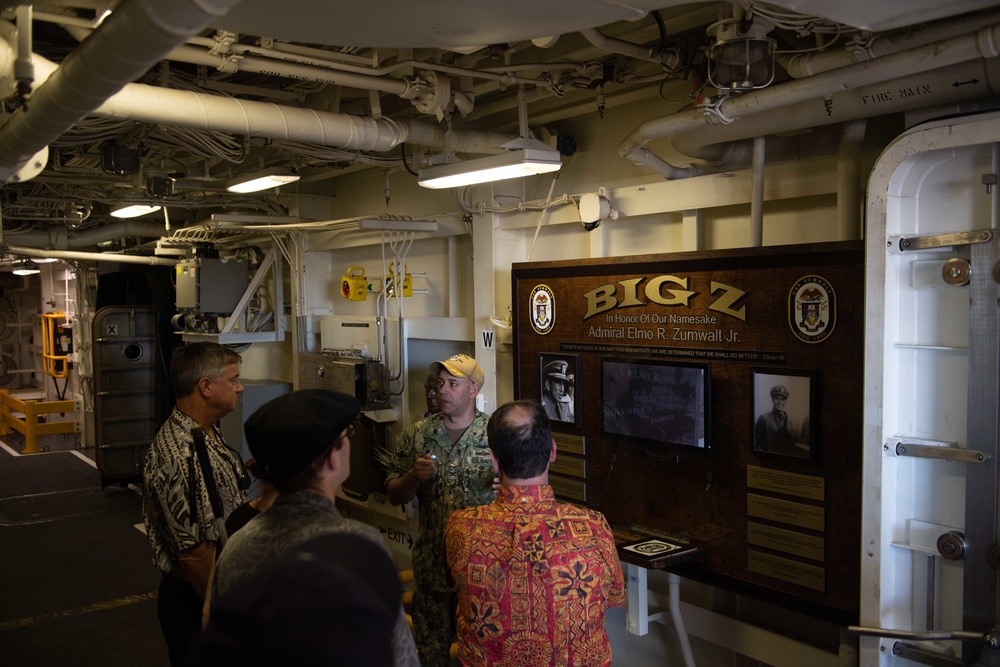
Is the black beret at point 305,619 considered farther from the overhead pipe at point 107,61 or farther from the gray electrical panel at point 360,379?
the gray electrical panel at point 360,379

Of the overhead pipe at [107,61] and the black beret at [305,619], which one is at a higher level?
the overhead pipe at [107,61]

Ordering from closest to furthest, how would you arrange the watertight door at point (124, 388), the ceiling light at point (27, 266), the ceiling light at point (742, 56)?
the ceiling light at point (742, 56)
the watertight door at point (124, 388)
the ceiling light at point (27, 266)

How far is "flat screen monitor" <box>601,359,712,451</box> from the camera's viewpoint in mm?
3854

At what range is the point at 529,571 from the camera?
8.27 feet

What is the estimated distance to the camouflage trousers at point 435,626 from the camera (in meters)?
3.87

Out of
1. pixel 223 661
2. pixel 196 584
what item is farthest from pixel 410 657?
pixel 196 584

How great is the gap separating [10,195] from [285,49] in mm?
5795

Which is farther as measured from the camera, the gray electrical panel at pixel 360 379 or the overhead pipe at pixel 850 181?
the gray electrical panel at pixel 360 379

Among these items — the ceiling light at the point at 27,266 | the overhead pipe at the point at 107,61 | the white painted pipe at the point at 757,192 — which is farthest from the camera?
the ceiling light at the point at 27,266

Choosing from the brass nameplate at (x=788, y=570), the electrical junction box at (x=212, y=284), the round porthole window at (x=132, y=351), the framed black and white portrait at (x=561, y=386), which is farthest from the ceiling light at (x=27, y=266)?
the brass nameplate at (x=788, y=570)

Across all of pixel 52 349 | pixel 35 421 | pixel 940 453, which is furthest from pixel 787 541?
pixel 52 349

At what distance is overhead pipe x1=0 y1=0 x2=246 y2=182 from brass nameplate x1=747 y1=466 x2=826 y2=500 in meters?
2.89

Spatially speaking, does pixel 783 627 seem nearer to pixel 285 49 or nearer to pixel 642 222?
pixel 642 222

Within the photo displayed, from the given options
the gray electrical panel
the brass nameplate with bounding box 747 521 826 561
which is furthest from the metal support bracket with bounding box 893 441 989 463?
the gray electrical panel
